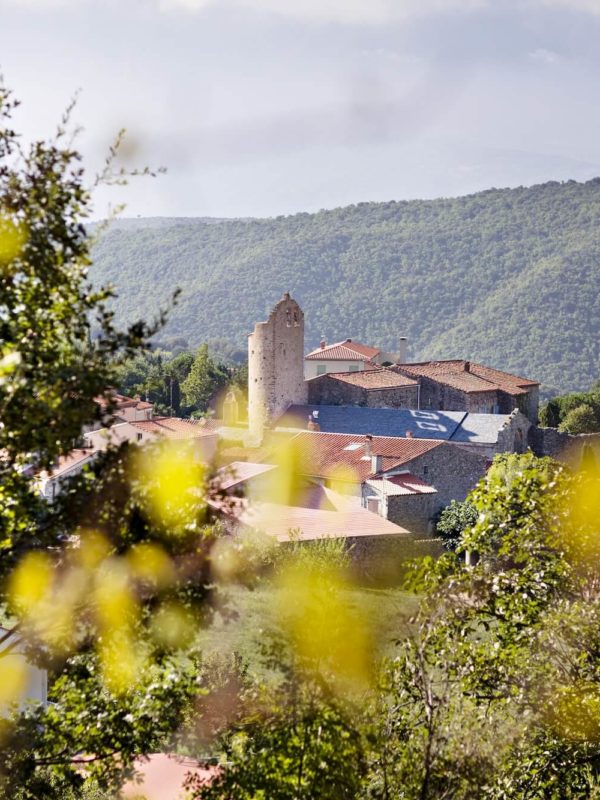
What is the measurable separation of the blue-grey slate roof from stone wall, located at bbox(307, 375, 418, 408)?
155 cm

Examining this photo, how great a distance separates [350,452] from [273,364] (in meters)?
8.83

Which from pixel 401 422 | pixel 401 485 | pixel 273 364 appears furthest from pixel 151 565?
pixel 273 364

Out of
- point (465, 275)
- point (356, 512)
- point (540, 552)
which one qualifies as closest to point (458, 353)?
point (465, 275)

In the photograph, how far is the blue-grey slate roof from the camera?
36.2 m

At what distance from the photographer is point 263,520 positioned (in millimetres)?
24031

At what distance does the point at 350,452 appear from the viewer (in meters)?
31.7

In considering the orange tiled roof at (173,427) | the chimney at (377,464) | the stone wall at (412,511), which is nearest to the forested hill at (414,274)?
the orange tiled roof at (173,427)

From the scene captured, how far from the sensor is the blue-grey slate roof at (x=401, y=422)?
119ft

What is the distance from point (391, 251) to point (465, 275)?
47.4ft

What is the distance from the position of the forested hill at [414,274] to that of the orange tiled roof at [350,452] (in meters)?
63.9

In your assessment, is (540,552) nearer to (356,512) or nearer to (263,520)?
(263,520)

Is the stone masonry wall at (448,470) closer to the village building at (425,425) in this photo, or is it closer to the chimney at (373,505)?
the chimney at (373,505)

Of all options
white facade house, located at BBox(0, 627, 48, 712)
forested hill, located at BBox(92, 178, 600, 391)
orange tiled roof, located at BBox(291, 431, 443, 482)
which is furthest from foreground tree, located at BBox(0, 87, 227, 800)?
forested hill, located at BBox(92, 178, 600, 391)

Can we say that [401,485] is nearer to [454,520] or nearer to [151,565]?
[454,520]
